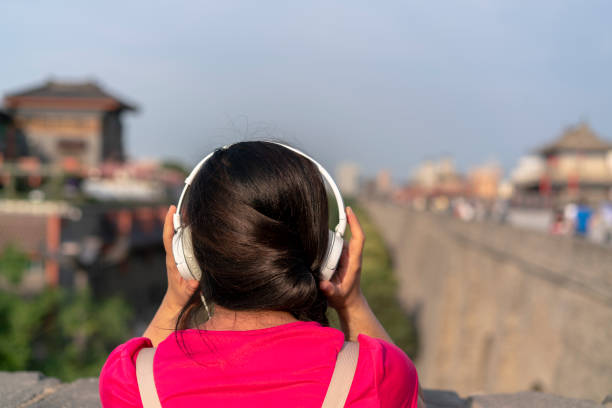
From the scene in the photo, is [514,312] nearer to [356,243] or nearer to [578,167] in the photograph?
[356,243]

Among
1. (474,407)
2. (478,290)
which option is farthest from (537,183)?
(474,407)

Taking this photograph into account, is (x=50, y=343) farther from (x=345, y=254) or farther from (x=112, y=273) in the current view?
(x=345, y=254)

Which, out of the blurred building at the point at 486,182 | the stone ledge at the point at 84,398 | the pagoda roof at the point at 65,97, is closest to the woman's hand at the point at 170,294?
the stone ledge at the point at 84,398

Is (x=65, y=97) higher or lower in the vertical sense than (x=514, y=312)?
higher

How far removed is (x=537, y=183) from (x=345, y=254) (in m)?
34.4

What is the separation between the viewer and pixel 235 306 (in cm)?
133

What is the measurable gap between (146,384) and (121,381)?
2.6 inches

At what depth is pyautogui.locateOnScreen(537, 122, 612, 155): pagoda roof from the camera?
29.8 m

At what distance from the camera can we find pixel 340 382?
123cm

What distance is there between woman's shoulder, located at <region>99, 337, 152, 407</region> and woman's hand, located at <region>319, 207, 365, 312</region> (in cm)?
49

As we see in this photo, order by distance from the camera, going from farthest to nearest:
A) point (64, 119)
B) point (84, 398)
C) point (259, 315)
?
1. point (64, 119)
2. point (84, 398)
3. point (259, 315)

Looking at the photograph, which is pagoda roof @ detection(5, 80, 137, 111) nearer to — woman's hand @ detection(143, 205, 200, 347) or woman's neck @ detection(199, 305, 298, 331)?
woman's hand @ detection(143, 205, 200, 347)

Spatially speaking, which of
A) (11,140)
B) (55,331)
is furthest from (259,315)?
(11,140)

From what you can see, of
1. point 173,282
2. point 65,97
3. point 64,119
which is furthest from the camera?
point 64,119
